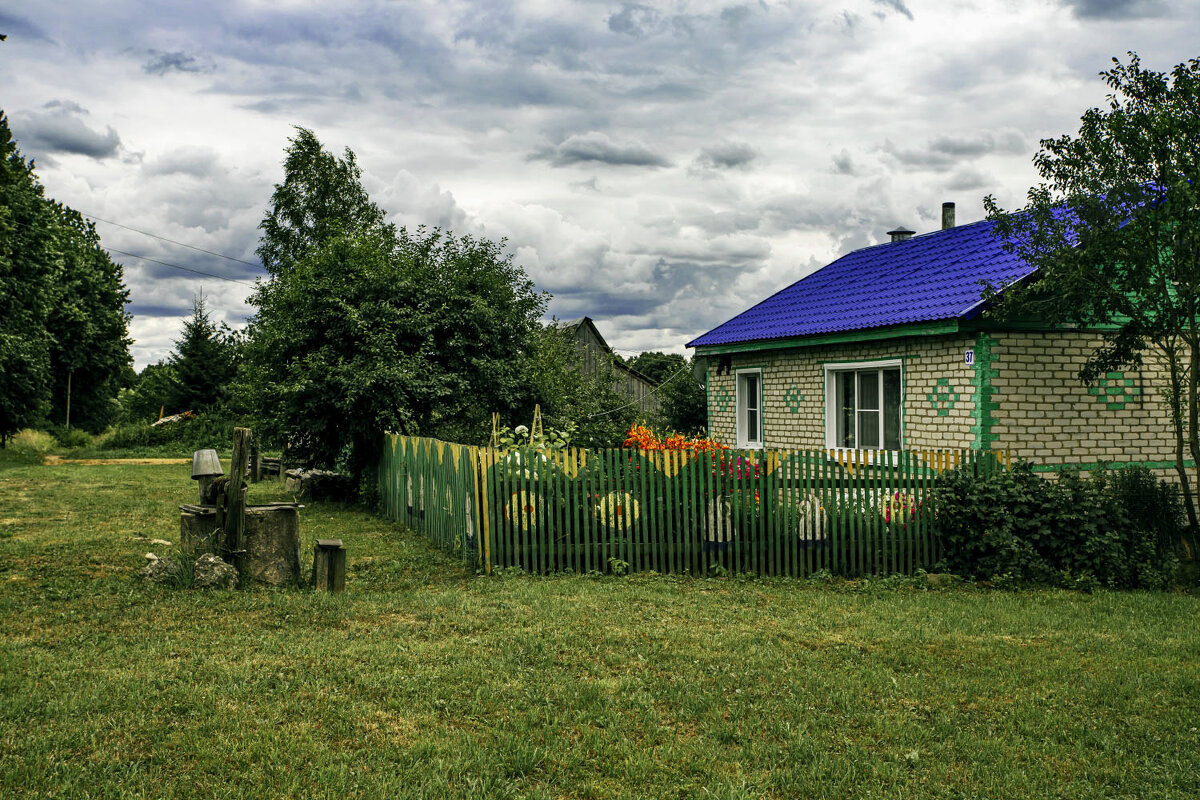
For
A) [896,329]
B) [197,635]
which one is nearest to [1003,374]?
[896,329]

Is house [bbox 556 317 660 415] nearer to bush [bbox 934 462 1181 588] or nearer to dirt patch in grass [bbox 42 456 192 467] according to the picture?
dirt patch in grass [bbox 42 456 192 467]

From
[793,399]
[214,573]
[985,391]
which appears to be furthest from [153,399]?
[985,391]

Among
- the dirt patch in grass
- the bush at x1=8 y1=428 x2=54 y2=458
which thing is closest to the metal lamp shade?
the dirt patch in grass

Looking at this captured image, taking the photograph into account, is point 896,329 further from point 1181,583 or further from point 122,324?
Result: point 122,324

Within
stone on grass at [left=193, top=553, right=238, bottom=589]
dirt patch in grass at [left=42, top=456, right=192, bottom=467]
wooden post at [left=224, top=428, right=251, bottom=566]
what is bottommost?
stone on grass at [left=193, top=553, right=238, bottom=589]

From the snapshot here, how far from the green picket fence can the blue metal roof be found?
2798mm

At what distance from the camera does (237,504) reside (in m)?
9.12

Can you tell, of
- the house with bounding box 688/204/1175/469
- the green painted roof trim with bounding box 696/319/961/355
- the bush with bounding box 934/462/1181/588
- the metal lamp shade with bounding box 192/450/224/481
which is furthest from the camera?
the green painted roof trim with bounding box 696/319/961/355

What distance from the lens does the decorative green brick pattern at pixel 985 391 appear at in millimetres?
11742

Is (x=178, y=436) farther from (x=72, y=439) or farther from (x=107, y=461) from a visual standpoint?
(x=107, y=461)

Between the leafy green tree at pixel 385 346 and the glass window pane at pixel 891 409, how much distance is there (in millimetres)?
7341

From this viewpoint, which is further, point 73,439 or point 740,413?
point 73,439

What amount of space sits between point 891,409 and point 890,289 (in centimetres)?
221

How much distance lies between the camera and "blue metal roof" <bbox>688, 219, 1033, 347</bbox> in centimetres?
1258
